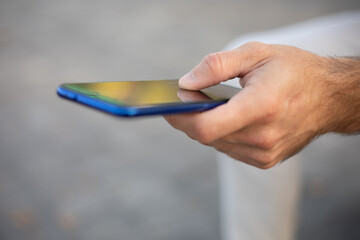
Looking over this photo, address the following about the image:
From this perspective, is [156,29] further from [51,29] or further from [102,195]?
[102,195]

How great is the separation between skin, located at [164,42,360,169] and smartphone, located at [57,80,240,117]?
3 cm

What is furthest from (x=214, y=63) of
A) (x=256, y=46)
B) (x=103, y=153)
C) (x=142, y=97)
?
(x=103, y=153)

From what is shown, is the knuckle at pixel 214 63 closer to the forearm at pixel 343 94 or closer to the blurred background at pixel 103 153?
the forearm at pixel 343 94

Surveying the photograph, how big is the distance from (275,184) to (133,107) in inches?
34.3

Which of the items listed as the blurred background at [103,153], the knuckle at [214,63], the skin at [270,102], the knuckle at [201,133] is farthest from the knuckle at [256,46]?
the blurred background at [103,153]

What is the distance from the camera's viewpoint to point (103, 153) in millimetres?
2377

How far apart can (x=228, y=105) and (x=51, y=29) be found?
434 cm

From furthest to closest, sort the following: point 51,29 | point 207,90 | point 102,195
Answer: point 51,29 → point 102,195 → point 207,90

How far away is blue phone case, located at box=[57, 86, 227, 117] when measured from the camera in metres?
0.59

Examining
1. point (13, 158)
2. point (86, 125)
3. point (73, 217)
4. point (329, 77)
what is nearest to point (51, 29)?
point (86, 125)

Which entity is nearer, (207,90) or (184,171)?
(207,90)

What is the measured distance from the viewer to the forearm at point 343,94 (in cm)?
A: 94

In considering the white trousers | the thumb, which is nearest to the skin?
the thumb

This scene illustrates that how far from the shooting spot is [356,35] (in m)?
1.42
